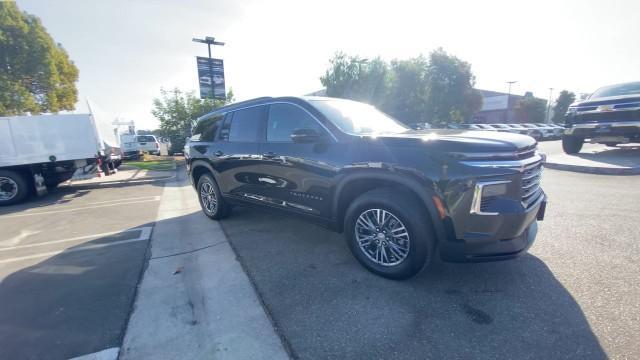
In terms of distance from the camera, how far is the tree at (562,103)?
48.4 meters

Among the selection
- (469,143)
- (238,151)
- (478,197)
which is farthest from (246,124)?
(478,197)

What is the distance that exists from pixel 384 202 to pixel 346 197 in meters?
0.51

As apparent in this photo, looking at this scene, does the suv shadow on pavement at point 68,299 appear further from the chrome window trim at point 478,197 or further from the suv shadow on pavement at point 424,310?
the chrome window trim at point 478,197

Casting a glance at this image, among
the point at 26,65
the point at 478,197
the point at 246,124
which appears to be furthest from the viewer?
the point at 26,65

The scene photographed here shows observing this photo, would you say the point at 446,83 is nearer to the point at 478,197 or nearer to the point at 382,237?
the point at 382,237

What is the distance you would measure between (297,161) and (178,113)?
64.3ft

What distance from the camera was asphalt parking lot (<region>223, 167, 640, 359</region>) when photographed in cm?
204

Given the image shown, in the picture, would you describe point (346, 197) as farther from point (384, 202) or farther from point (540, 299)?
point (540, 299)

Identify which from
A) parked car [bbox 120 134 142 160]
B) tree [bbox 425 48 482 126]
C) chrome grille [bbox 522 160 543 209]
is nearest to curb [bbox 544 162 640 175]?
chrome grille [bbox 522 160 543 209]

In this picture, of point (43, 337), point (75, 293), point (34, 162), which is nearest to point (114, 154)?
point (34, 162)

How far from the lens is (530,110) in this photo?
4672 centimetres

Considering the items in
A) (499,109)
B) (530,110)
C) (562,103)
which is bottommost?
(530,110)

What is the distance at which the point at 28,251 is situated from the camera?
164 inches

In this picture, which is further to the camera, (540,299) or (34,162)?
(34,162)
